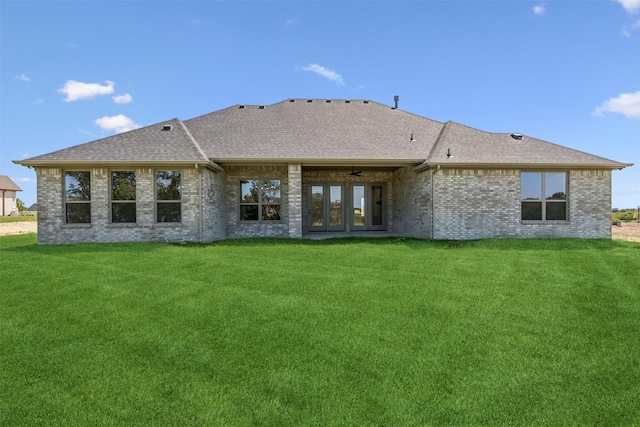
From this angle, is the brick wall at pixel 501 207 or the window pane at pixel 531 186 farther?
the window pane at pixel 531 186

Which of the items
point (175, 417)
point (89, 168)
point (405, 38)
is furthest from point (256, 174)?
point (175, 417)

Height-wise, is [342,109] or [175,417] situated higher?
[342,109]

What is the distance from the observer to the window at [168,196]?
13094 mm

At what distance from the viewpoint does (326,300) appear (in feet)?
20.6

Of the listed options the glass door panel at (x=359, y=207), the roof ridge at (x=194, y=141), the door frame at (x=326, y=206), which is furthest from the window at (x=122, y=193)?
the glass door panel at (x=359, y=207)

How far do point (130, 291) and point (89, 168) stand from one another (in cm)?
798

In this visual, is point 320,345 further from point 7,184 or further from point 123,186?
point 7,184

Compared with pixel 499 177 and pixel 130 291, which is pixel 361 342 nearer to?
pixel 130 291

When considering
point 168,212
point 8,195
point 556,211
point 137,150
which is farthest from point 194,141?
point 8,195

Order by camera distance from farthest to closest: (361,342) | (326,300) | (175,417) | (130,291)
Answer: (130,291) < (326,300) < (361,342) < (175,417)

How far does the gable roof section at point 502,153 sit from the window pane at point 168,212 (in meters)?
8.95

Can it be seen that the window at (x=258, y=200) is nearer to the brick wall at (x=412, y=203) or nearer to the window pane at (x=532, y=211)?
the brick wall at (x=412, y=203)

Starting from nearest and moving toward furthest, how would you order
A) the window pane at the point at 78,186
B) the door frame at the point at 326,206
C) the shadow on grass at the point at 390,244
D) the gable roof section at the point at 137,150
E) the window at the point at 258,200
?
the shadow on grass at the point at 390,244
the gable roof section at the point at 137,150
the window pane at the point at 78,186
the window at the point at 258,200
the door frame at the point at 326,206

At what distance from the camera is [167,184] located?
1312 centimetres
